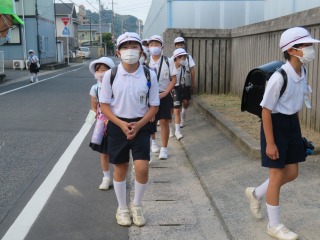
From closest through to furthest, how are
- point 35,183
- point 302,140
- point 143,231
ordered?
point 302,140, point 143,231, point 35,183

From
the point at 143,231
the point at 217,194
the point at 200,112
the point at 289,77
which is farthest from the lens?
the point at 200,112

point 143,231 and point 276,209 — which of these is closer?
point 276,209

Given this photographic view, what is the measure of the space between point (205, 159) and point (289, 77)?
119 inches

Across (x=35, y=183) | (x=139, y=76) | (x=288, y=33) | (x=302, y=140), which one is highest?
(x=288, y=33)

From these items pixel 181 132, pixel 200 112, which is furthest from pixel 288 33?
pixel 200 112

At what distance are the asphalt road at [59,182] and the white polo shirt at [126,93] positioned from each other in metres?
1.10

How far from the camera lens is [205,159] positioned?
6.39 meters

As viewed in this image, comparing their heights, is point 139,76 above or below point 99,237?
above

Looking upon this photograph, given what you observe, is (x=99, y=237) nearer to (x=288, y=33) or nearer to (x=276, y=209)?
(x=276, y=209)

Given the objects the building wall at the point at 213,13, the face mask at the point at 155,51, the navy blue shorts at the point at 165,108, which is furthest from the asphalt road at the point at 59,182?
the building wall at the point at 213,13

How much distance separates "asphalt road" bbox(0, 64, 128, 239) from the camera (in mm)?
4196

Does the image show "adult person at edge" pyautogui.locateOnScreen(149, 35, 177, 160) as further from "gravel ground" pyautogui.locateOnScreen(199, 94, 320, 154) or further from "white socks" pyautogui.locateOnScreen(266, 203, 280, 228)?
"white socks" pyautogui.locateOnScreen(266, 203, 280, 228)

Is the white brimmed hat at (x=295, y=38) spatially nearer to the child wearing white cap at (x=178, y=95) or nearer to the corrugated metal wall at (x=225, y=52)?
the child wearing white cap at (x=178, y=95)

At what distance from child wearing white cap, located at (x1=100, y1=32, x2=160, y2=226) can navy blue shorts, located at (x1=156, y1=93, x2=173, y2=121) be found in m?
2.40
